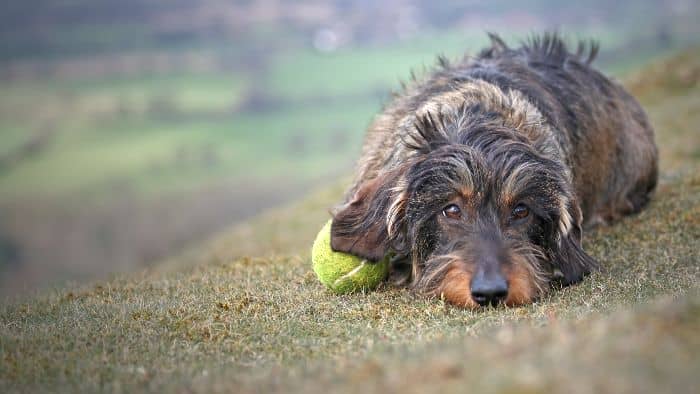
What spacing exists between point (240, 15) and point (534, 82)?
405 ft

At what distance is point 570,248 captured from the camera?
704cm

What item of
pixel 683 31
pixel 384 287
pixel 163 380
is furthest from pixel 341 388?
pixel 683 31

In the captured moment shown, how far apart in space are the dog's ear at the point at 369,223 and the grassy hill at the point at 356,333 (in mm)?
415

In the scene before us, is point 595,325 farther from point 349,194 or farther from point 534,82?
point 534,82

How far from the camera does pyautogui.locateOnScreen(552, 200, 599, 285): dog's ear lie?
6.88 metres

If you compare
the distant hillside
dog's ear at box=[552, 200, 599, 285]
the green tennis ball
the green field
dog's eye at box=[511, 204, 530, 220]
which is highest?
dog's eye at box=[511, 204, 530, 220]

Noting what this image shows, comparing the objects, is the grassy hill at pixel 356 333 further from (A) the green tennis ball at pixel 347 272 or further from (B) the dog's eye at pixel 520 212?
(B) the dog's eye at pixel 520 212

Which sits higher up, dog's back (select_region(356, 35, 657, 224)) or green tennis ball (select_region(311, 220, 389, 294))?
dog's back (select_region(356, 35, 657, 224))

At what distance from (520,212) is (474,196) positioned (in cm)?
46

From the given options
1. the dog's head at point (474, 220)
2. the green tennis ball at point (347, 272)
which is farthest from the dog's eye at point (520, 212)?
the green tennis ball at point (347, 272)

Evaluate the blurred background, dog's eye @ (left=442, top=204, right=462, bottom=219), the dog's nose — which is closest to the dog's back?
dog's eye @ (left=442, top=204, right=462, bottom=219)

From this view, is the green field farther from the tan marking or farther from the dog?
the tan marking

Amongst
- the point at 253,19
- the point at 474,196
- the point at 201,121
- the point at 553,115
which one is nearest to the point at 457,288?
the point at 474,196

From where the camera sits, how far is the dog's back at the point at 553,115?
25.4ft
